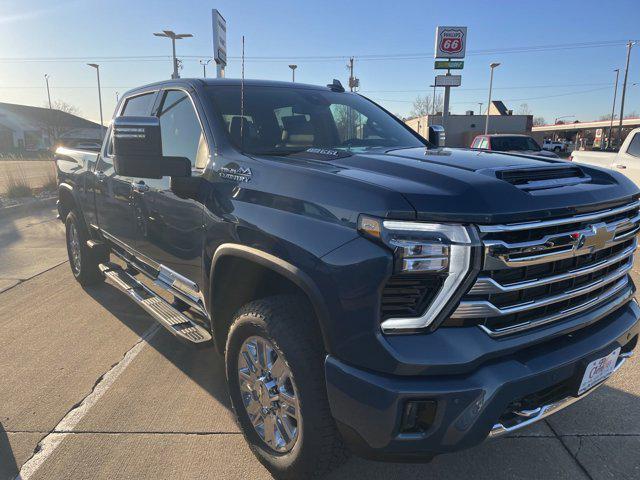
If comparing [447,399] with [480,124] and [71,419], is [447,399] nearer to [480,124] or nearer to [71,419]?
[71,419]

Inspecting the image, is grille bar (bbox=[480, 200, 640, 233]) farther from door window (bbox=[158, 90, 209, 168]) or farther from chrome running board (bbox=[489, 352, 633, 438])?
door window (bbox=[158, 90, 209, 168])

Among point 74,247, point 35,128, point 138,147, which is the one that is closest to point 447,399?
point 138,147

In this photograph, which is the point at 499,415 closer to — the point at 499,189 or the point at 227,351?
the point at 499,189

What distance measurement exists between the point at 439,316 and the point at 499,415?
0.44 metres

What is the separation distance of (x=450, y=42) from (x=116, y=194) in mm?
22953

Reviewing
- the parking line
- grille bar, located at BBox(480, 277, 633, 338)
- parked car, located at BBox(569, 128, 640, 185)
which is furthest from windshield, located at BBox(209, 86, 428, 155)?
parked car, located at BBox(569, 128, 640, 185)

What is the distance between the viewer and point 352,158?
2479mm

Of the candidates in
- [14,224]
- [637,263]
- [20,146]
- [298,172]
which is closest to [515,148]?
[637,263]

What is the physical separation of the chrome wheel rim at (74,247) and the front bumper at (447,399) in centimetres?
461

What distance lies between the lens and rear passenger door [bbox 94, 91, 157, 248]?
3.88 metres

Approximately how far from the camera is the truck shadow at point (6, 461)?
254cm

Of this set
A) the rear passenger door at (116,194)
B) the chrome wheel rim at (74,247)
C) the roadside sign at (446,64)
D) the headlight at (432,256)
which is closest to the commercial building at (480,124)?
the roadside sign at (446,64)

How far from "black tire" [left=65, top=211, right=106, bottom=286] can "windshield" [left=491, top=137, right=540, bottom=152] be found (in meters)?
12.6

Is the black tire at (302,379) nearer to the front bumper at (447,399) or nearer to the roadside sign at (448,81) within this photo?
the front bumper at (447,399)
